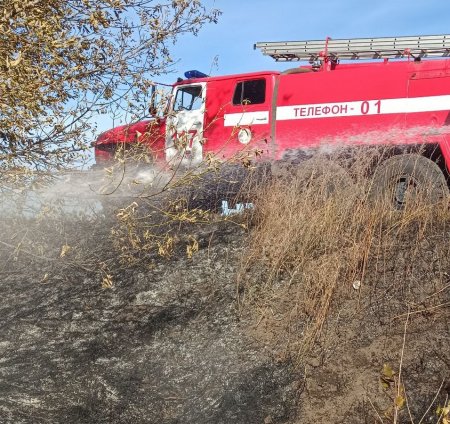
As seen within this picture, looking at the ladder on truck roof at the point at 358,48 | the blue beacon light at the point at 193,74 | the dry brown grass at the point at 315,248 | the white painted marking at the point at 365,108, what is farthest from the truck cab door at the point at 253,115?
the dry brown grass at the point at 315,248

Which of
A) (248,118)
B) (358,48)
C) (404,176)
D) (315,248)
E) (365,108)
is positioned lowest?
(315,248)

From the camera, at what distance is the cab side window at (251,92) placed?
823cm

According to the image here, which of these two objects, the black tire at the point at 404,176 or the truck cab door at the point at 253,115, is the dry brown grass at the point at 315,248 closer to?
the black tire at the point at 404,176

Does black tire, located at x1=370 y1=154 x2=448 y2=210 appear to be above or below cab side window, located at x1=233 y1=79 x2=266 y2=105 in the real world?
below

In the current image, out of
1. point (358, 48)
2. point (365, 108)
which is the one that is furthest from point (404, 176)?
point (358, 48)

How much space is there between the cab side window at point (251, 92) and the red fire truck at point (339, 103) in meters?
0.01

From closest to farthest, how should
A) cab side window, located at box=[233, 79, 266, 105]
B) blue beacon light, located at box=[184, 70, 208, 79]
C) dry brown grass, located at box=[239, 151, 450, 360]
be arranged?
dry brown grass, located at box=[239, 151, 450, 360], cab side window, located at box=[233, 79, 266, 105], blue beacon light, located at box=[184, 70, 208, 79]

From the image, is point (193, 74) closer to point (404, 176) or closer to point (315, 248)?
point (404, 176)

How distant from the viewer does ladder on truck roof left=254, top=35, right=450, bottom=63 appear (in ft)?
24.8

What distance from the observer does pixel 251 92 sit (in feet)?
27.4

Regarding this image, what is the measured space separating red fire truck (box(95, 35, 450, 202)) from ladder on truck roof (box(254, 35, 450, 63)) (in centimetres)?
1

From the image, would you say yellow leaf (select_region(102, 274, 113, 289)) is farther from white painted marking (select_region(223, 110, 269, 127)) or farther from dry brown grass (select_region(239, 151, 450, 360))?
white painted marking (select_region(223, 110, 269, 127))

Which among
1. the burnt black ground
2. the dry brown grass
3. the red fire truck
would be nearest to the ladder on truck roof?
the red fire truck

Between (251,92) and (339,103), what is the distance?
138 centimetres
